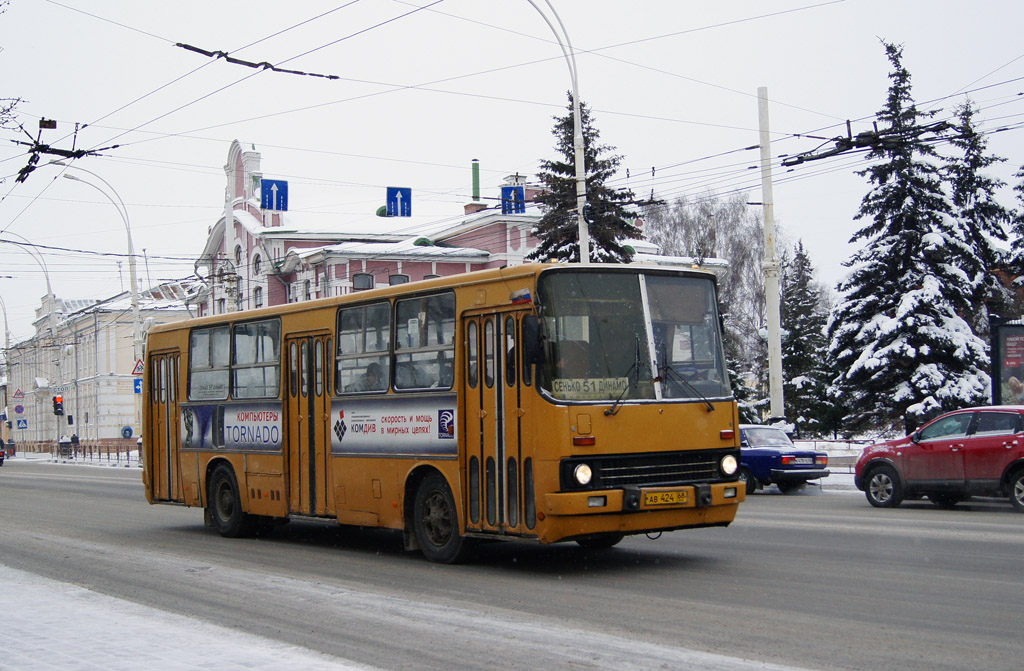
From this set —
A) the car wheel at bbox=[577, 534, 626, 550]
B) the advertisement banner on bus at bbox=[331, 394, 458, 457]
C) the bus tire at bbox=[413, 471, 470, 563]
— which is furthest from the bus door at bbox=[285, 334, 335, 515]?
the car wheel at bbox=[577, 534, 626, 550]

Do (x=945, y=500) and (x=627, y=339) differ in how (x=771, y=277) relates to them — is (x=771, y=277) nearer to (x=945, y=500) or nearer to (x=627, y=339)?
(x=945, y=500)

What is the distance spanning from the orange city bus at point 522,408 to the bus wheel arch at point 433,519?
0.02 metres

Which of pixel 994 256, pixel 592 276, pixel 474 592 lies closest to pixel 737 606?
pixel 474 592

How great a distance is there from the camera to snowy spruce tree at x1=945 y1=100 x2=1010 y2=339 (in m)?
37.8

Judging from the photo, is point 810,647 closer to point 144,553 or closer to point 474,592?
point 474,592

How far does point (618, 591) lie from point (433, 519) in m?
2.87

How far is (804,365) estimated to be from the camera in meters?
52.5

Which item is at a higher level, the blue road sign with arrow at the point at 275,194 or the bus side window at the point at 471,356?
the blue road sign with arrow at the point at 275,194

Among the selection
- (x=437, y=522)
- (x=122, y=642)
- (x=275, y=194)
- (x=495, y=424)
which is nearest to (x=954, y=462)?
(x=437, y=522)

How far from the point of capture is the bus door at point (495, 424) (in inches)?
435

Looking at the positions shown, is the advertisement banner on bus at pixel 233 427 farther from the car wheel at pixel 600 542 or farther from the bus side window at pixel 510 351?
the bus side window at pixel 510 351

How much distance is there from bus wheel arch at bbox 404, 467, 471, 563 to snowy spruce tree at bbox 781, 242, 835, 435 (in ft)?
133

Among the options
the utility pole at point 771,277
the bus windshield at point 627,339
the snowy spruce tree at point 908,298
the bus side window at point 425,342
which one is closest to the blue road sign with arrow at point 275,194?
the snowy spruce tree at point 908,298

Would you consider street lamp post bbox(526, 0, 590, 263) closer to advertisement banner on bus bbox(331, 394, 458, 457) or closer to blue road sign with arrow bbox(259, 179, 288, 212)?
advertisement banner on bus bbox(331, 394, 458, 457)
